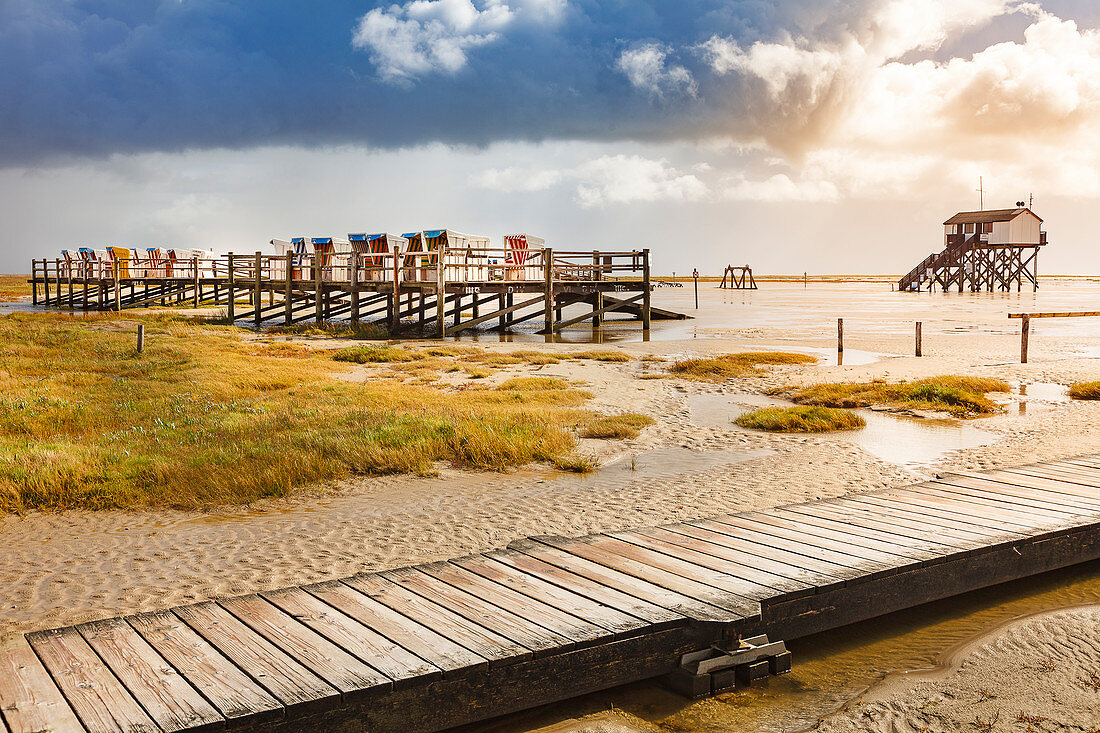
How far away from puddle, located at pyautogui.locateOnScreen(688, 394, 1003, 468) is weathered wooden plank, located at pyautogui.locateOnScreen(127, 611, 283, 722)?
8592 mm

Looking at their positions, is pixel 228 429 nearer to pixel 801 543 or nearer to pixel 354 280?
pixel 801 543

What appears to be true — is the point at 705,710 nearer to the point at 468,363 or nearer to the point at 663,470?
the point at 663,470

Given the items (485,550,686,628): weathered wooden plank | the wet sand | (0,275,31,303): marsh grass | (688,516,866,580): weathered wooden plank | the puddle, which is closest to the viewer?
(485,550,686,628): weathered wooden plank

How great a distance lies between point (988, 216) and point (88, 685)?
83541 millimetres

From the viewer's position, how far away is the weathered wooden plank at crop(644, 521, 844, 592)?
5.37 metres

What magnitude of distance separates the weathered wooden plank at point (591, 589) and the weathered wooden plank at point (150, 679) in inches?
83.2

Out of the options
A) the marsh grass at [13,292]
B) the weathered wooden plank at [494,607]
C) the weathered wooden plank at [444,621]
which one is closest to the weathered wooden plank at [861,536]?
the weathered wooden plank at [494,607]

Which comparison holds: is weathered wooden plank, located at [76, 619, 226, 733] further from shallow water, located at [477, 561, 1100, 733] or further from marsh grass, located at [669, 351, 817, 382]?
marsh grass, located at [669, 351, 817, 382]

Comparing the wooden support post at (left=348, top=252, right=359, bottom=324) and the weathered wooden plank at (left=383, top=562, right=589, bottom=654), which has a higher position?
the wooden support post at (left=348, top=252, right=359, bottom=324)

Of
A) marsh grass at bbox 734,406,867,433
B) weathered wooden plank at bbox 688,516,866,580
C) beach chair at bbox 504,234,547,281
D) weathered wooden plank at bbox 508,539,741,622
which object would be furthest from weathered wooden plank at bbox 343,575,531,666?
beach chair at bbox 504,234,547,281

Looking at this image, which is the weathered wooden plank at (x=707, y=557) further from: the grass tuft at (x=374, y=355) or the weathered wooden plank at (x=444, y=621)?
the grass tuft at (x=374, y=355)

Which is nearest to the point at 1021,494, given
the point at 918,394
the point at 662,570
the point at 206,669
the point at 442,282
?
the point at 662,570

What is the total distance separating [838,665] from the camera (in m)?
5.43

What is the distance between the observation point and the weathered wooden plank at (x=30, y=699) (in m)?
3.59
